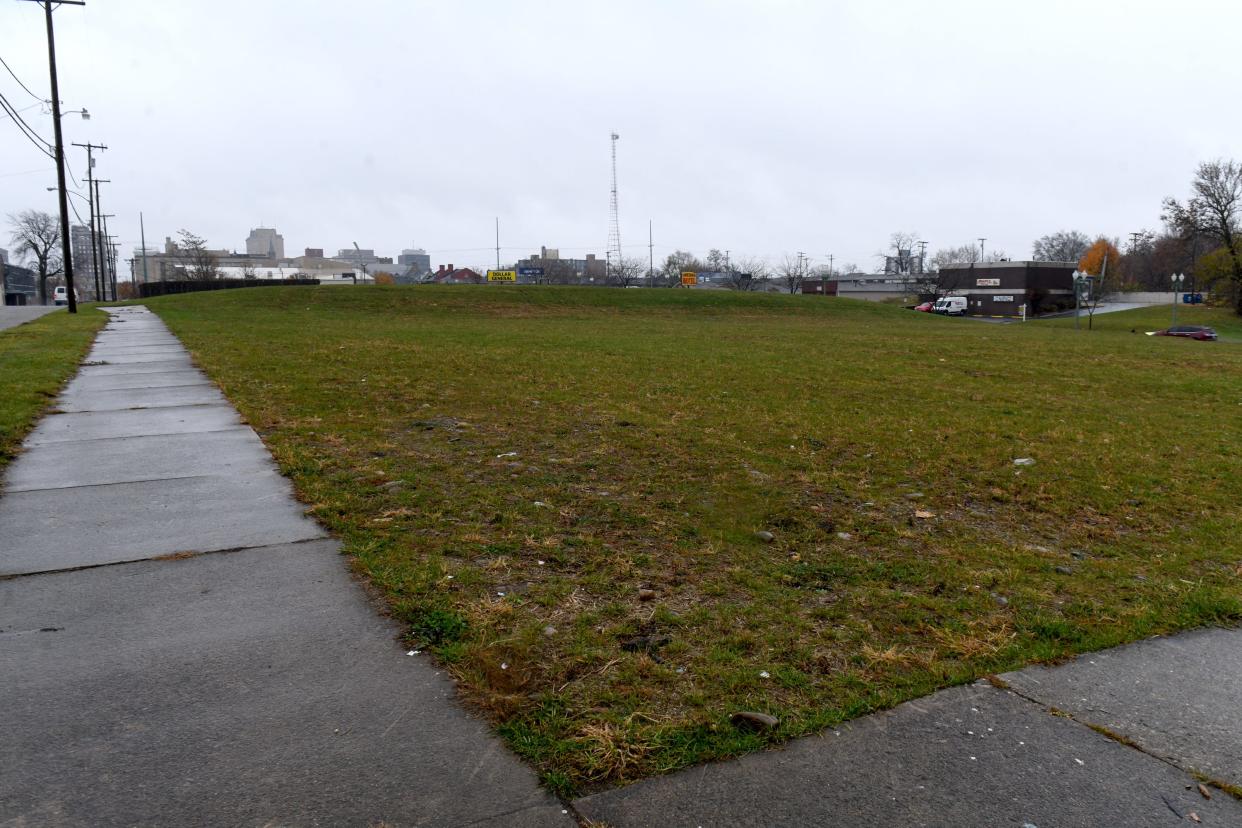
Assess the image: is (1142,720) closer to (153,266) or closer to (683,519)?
(683,519)

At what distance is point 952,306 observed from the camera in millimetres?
80562

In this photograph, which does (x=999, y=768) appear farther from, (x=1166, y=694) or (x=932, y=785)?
(x=1166, y=694)

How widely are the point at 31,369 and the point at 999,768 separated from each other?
14.1 meters

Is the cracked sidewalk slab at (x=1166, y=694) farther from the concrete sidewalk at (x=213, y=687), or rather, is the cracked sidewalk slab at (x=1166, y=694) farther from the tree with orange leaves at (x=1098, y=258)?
the tree with orange leaves at (x=1098, y=258)

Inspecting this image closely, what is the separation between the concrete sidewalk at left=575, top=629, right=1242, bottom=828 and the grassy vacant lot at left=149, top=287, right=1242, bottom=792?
14cm

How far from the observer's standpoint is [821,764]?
2691 mm

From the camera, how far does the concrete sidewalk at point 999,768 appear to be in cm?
246

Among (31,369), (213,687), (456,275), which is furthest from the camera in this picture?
(456,275)

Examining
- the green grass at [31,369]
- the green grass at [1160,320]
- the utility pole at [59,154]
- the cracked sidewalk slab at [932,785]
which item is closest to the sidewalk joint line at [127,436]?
the green grass at [31,369]

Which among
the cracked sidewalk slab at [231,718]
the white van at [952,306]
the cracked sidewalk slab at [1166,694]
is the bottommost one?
the cracked sidewalk slab at [1166,694]

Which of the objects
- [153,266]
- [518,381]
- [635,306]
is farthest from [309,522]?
[153,266]

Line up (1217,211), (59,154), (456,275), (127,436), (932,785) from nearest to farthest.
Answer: (932,785), (127,436), (59,154), (1217,211), (456,275)

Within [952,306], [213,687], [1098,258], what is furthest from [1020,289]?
[213,687]

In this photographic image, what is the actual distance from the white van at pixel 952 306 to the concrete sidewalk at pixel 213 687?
8292cm
